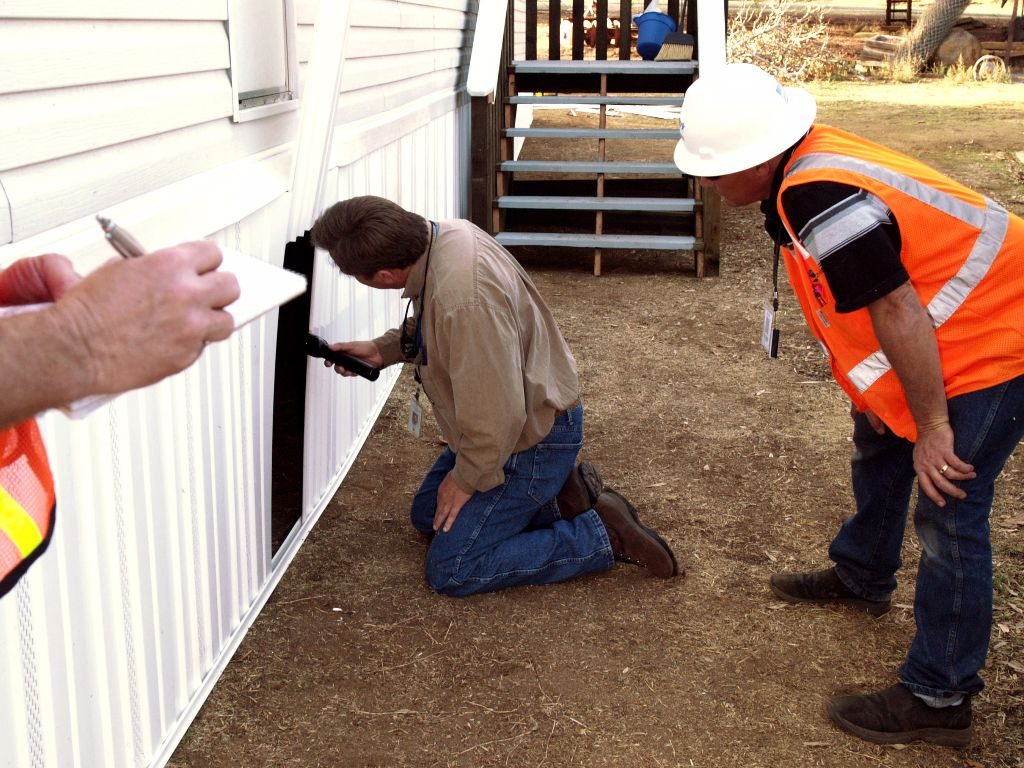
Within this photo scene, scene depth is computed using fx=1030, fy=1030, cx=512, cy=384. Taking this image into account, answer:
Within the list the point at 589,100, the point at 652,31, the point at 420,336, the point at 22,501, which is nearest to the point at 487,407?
the point at 420,336

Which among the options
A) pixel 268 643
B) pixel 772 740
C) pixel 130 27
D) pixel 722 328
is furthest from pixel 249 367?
pixel 722 328

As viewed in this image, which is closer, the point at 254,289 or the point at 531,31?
the point at 254,289

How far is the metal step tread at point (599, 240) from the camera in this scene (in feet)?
26.8

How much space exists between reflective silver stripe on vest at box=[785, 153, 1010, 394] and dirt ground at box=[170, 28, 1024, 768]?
131 cm

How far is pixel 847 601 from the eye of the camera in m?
3.67

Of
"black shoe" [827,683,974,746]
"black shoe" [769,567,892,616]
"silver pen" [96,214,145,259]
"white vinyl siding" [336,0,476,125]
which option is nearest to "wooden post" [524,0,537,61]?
"white vinyl siding" [336,0,476,125]

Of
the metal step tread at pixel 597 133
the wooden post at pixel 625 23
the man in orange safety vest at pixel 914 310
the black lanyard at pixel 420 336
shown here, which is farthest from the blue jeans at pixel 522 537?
the wooden post at pixel 625 23

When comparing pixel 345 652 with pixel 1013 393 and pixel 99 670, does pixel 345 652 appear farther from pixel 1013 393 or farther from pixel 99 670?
pixel 1013 393

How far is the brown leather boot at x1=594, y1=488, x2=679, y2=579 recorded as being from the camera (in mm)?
3820

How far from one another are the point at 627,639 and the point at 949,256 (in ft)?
5.46

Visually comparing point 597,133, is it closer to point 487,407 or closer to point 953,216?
point 487,407

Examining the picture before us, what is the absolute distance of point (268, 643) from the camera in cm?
342

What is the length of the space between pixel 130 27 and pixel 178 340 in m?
1.79

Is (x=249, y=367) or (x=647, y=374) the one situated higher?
(x=249, y=367)
